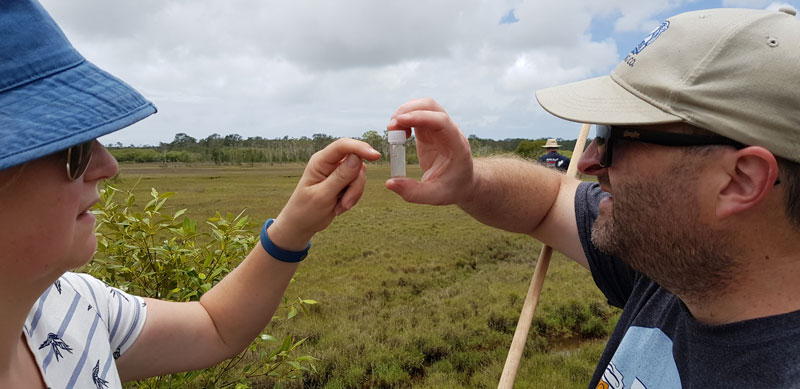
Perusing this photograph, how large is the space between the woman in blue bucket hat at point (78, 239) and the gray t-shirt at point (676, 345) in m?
1.22

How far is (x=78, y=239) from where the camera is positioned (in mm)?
1141

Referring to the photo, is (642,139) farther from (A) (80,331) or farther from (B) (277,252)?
(A) (80,331)

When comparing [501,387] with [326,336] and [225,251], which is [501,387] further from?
[326,336]

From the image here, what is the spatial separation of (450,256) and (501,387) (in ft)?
33.7

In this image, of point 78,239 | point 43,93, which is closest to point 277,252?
point 78,239

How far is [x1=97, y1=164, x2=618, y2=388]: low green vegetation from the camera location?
19.2 feet

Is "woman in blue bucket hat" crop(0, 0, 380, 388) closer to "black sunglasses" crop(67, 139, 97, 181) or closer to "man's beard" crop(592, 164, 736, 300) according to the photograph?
"black sunglasses" crop(67, 139, 97, 181)

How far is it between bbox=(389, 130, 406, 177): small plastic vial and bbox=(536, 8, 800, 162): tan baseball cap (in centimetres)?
67

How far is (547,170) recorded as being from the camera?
2.65 metres

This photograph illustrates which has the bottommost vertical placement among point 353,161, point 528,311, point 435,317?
point 435,317

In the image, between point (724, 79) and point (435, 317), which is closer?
point (724, 79)

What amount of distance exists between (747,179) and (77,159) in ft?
6.18

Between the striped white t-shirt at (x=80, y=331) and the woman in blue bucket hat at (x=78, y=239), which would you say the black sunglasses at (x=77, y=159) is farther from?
the striped white t-shirt at (x=80, y=331)

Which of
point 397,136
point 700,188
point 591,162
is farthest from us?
point 591,162
